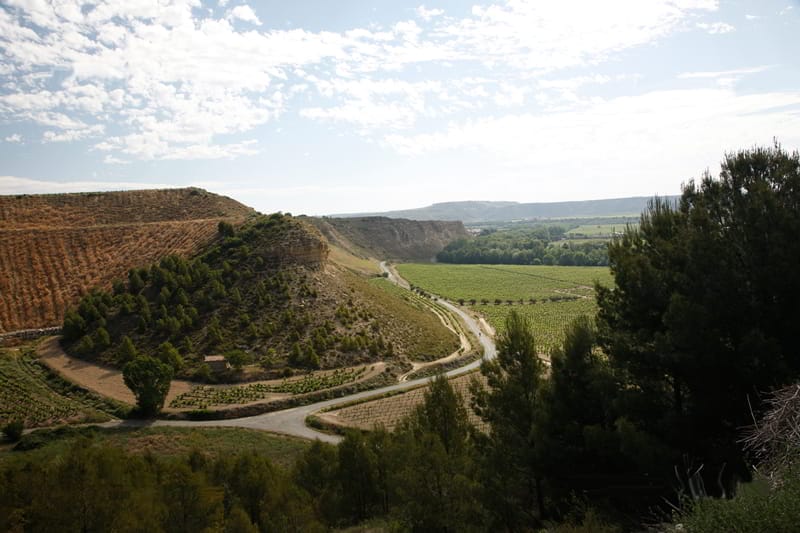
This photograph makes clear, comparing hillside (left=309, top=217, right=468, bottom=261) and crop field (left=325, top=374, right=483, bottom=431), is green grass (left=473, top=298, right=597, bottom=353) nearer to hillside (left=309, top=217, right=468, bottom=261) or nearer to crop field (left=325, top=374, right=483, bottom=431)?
crop field (left=325, top=374, right=483, bottom=431)

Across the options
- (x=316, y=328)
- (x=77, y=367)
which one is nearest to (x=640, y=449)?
(x=316, y=328)

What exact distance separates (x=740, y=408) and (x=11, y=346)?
212ft

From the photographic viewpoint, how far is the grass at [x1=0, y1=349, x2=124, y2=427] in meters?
38.2

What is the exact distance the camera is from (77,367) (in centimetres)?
4900

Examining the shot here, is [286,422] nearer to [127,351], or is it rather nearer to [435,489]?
[127,351]

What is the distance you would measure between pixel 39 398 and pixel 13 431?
26.6 feet

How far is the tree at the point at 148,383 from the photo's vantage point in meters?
39.7

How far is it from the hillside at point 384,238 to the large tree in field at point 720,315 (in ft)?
475

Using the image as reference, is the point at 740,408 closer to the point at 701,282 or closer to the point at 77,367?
the point at 701,282

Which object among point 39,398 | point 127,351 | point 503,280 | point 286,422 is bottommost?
point 286,422

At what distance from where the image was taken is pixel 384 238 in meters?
184

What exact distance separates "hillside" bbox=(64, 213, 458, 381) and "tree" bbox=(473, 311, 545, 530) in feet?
106

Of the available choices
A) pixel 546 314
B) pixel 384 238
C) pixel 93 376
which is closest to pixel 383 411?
pixel 93 376

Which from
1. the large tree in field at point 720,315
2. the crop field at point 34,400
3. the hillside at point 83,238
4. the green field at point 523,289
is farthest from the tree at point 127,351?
the large tree in field at point 720,315
